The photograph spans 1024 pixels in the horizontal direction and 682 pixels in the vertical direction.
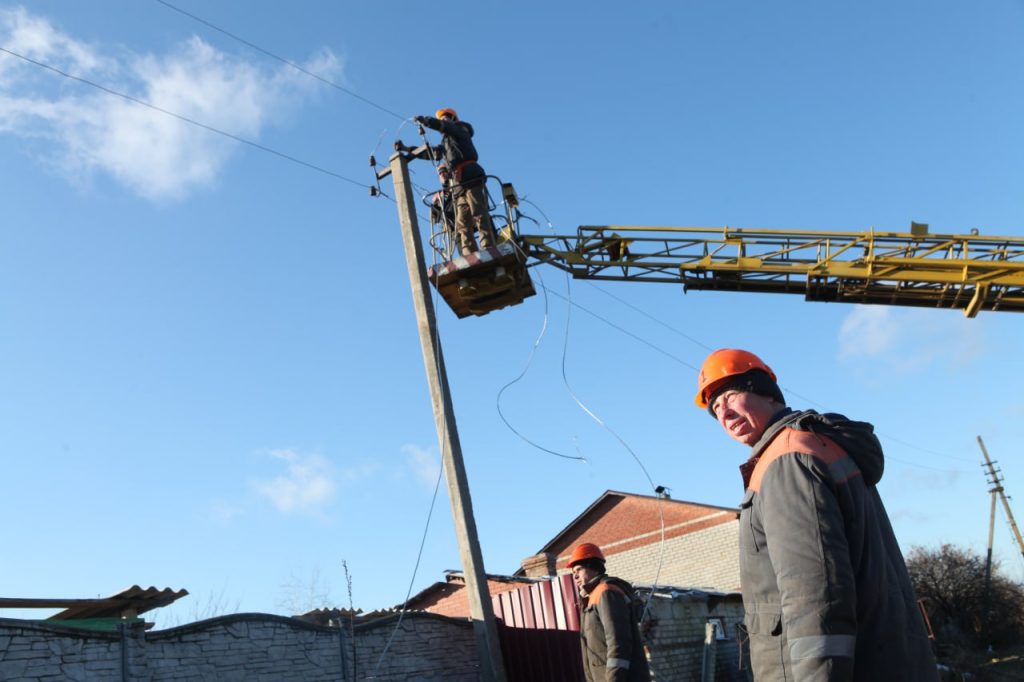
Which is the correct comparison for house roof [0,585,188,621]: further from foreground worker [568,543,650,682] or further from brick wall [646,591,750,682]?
brick wall [646,591,750,682]

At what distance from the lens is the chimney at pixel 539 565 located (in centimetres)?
1636

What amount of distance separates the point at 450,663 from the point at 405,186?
5.42 metres

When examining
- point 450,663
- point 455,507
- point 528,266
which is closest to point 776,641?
point 455,507

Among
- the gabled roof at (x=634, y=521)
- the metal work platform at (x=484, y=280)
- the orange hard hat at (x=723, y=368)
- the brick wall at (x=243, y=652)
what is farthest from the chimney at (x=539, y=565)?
the orange hard hat at (x=723, y=368)

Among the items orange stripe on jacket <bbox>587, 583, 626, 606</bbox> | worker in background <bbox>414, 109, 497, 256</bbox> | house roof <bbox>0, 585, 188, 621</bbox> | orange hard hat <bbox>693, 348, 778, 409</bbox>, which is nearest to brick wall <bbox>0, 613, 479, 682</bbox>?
house roof <bbox>0, 585, 188, 621</bbox>

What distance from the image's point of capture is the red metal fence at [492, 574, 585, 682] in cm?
958

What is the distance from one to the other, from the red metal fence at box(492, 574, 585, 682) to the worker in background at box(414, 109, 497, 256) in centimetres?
419

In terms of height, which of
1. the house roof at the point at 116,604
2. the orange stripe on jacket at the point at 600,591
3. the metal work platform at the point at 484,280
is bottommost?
the orange stripe on jacket at the point at 600,591

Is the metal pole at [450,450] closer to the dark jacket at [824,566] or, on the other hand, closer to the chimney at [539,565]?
the dark jacket at [824,566]

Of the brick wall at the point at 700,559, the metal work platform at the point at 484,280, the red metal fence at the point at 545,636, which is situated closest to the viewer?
the red metal fence at the point at 545,636

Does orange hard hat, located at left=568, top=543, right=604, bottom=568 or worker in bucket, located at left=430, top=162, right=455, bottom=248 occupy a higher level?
worker in bucket, located at left=430, top=162, right=455, bottom=248

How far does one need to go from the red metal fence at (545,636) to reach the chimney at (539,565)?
5725mm

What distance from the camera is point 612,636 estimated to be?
249 inches

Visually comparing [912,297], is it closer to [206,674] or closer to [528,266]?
[528,266]
